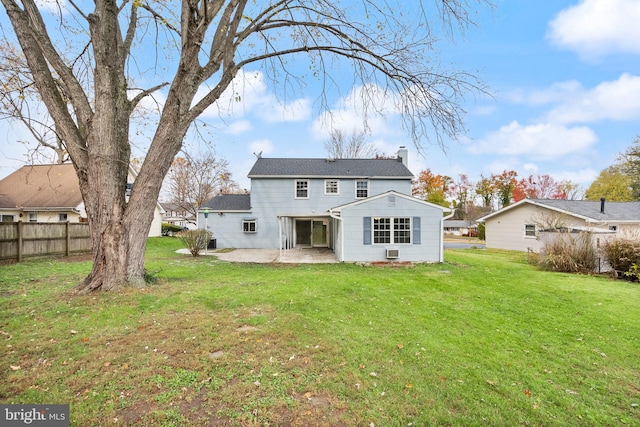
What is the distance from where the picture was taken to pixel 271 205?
19.8 metres

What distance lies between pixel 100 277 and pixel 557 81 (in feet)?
56.9

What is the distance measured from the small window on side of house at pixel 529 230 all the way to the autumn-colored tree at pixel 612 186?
24.1 m

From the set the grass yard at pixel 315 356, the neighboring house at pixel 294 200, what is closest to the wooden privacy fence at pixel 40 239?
the grass yard at pixel 315 356

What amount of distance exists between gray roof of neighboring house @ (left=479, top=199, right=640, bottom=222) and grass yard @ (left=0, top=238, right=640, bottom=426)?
13492 mm

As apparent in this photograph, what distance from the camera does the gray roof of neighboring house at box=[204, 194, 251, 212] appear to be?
19.7 meters

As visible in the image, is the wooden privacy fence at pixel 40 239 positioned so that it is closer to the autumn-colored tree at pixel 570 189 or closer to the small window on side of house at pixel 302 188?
the small window on side of house at pixel 302 188

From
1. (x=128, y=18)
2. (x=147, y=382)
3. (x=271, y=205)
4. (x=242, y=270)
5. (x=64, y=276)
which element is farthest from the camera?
(x=271, y=205)

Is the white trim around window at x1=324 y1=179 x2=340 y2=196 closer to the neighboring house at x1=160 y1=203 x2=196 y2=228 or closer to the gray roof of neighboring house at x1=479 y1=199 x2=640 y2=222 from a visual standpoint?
the gray roof of neighboring house at x1=479 y1=199 x2=640 y2=222

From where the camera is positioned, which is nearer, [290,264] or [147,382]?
[147,382]

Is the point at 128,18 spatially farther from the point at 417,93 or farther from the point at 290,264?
the point at 290,264

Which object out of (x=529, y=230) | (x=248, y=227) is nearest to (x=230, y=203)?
(x=248, y=227)

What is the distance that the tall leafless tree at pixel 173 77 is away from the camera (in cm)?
595

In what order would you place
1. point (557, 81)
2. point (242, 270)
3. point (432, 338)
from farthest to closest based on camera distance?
1. point (557, 81)
2. point (242, 270)
3. point (432, 338)

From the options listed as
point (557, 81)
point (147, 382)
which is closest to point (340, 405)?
point (147, 382)
